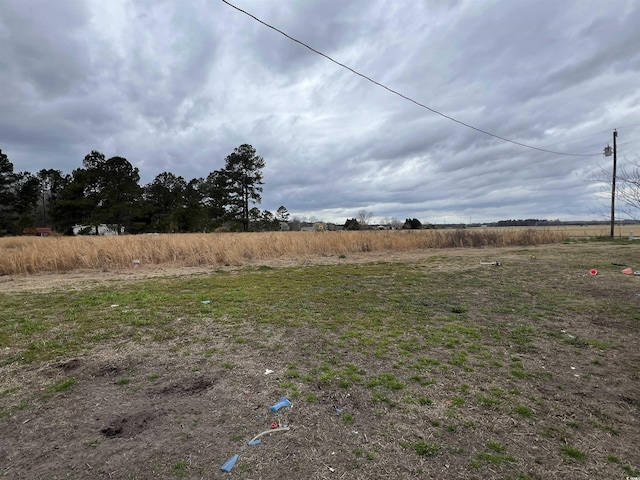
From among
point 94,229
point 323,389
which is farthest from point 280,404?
point 94,229

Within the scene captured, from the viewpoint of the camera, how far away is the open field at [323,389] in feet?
6.36

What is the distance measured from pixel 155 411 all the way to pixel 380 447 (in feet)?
5.38

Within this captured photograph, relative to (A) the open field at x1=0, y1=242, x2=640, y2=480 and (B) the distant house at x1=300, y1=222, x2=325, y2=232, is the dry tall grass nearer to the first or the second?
(A) the open field at x1=0, y1=242, x2=640, y2=480

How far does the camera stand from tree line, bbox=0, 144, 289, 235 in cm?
3631

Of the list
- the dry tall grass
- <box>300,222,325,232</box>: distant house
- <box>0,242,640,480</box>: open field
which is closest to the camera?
<box>0,242,640,480</box>: open field

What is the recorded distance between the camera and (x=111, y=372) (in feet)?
10.3

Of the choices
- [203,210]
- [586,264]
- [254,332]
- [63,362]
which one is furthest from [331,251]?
[203,210]

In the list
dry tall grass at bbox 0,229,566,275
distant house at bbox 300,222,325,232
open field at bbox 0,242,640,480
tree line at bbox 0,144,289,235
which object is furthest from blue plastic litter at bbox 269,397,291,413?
tree line at bbox 0,144,289,235

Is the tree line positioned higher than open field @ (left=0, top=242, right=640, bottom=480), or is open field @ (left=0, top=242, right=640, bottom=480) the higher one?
the tree line

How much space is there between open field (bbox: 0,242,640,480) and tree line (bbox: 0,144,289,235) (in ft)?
109

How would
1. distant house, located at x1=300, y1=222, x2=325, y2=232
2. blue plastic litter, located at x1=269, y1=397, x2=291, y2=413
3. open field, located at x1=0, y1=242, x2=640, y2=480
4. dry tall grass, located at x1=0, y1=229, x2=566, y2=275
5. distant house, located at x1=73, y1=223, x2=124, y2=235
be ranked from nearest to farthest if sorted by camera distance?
open field, located at x1=0, y1=242, x2=640, y2=480 → blue plastic litter, located at x1=269, y1=397, x2=291, y2=413 → dry tall grass, located at x1=0, y1=229, x2=566, y2=275 → distant house, located at x1=300, y1=222, x2=325, y2=232 → distant house, located at x1=73, y1=223, x2=124, y2=235

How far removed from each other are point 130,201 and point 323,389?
42.6 meters

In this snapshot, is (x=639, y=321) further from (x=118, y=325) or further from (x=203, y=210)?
(x=203, y=210)

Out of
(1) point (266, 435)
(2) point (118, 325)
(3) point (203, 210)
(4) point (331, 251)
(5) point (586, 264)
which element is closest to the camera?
(1) point (266, 435)
